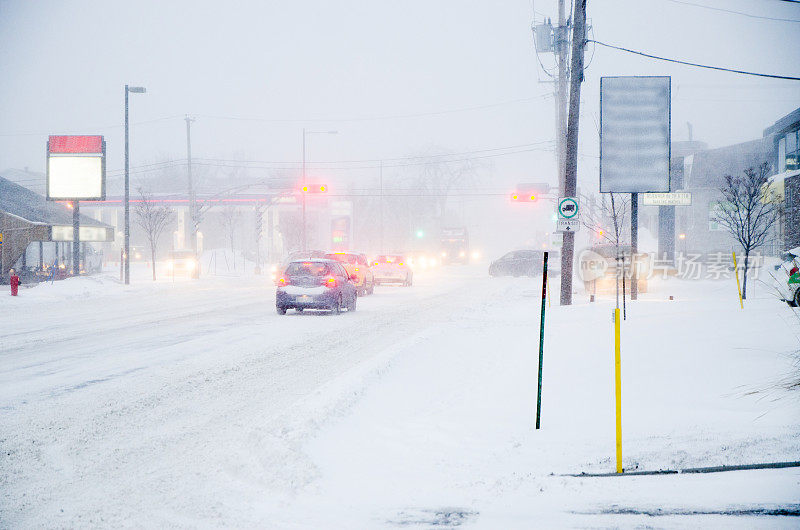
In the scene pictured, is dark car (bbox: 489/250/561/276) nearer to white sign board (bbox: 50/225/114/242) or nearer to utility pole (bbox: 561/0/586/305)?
white sign board (bbox: 50/225/114/242)

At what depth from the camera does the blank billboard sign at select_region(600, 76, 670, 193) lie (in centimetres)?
1747

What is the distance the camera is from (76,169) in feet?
122

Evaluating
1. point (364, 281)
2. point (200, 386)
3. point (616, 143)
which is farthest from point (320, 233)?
point (200, 386)

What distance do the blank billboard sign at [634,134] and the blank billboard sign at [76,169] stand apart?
27.6 metres

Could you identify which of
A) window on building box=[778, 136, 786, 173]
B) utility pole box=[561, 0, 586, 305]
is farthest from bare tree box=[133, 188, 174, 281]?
window on building box=[778, 136, 786, 173]

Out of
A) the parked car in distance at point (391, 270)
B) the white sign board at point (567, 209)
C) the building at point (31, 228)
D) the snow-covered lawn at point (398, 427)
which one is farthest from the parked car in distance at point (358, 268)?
the building at point (31, 228)

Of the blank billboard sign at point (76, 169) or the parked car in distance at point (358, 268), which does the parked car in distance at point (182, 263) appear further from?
the parked car in distance at point (358, 268)

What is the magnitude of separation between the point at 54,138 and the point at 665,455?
3714 cm

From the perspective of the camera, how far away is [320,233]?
101 metres

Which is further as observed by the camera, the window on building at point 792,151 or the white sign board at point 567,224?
the window on building at point 792,151

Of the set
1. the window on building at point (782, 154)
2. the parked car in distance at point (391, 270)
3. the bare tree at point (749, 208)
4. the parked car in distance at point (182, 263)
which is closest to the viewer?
the bare tree at point (749, 208)

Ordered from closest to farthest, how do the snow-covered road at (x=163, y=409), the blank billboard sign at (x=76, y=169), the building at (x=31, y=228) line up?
the snow-covered road at (x=163, y=409) < the building at (x=31, y=228) < the blank billboard sign at (x=76, y=169)

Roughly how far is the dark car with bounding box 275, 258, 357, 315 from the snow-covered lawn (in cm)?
544

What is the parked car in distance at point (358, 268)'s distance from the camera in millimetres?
28328
